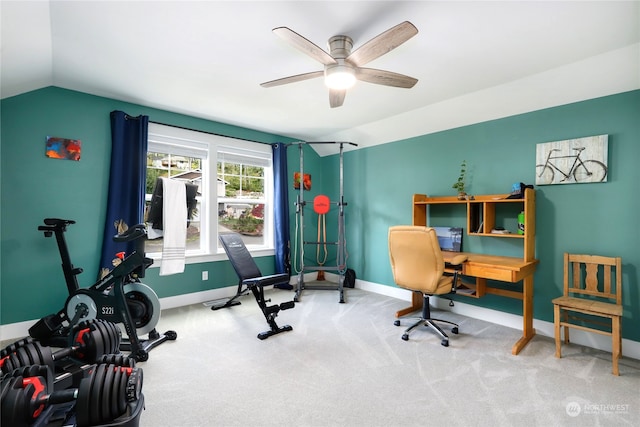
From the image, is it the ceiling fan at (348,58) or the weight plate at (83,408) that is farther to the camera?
the ceiling fan at (348,58)

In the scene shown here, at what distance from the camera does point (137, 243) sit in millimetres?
2619

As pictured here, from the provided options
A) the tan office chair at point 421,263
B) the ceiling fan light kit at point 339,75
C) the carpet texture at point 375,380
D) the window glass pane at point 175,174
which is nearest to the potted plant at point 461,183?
the tan office chair at point 421,263

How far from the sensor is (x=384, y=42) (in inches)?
72.8

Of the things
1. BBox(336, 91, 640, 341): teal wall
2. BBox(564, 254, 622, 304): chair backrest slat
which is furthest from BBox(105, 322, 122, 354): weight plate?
BBox(564, 254, 622, 304): chair backrest slat

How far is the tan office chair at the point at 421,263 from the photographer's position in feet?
9.00

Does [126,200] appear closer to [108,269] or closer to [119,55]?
[108,269]

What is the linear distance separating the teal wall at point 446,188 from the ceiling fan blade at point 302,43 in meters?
2.32

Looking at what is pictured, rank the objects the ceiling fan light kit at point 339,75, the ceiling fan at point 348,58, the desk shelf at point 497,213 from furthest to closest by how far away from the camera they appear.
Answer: the desk shelf at point 497,213 < the ceiling fan light kit at point 339,75 < the ceiling fan at point 348,58

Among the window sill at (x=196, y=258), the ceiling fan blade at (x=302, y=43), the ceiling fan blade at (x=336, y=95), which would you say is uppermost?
the ceiling fan blade at (x=302, y=43)

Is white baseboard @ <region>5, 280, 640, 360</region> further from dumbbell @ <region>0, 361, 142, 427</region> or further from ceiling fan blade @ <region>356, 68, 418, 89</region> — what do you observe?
ceiling fan blade @ <region>356, 68, 418, 89</region>

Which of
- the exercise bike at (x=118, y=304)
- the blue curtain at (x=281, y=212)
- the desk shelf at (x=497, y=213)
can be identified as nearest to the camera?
the exercise bike at (x=118, y=304)

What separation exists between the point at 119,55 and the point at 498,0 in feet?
9.21

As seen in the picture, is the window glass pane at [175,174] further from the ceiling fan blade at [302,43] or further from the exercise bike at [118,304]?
the ceiling fan blade at [302,43]

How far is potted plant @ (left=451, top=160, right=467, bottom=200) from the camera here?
3400mm
